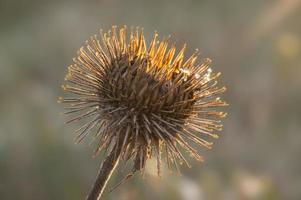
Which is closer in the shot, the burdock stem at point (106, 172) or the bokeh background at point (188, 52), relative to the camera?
the burdock stem at point (106, 172)

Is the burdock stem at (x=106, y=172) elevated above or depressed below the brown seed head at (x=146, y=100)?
below

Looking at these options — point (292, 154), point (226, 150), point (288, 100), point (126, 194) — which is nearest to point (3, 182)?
point (126, 194)

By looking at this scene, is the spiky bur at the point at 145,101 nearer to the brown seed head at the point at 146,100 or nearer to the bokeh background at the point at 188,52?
the brown seed head at the point at 146,100

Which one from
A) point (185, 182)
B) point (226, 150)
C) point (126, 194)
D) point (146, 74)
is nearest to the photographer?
point (146, 74)

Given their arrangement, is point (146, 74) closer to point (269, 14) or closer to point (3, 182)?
point (3, 182)

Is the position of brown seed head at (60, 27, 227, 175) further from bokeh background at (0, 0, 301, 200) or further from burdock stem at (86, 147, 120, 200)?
bokeh background at (0, 0, 301, 200)

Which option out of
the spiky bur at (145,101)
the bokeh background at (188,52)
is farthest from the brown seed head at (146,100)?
the bokeh background at (188,52)
